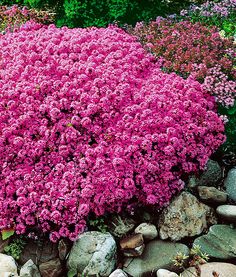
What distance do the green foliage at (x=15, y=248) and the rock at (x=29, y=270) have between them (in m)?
0.19

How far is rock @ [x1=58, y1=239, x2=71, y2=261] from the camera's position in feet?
14.9

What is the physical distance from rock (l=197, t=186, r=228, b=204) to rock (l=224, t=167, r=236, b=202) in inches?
5.1

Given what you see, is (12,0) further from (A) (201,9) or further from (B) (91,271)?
(B) (91,271)

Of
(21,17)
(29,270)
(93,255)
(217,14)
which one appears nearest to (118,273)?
(93,255)

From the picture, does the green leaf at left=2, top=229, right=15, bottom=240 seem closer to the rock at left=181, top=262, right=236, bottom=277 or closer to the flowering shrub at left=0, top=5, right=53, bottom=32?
the rock at left=181, top=262, right=236, bottom=277

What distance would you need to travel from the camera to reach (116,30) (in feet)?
A: 22.6

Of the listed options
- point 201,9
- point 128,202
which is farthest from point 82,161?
point 201,9

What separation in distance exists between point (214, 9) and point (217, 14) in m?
0.10

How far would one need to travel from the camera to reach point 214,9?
741cm

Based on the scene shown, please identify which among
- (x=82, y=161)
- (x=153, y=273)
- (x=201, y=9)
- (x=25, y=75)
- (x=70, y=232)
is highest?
(x=201, y=9)

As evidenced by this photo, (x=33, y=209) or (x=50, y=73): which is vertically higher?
(x=50, y=73)

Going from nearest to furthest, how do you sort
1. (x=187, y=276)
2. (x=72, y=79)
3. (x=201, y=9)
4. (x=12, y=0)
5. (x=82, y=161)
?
(x=187, y=276)
(x=82, y=161)
(x=72, y=79)
(x=201, y=9)
(x=12, y=0)

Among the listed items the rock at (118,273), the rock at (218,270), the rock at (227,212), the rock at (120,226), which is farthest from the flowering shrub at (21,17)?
the rock at (218,270)

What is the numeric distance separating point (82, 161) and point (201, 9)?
4.26 metres
